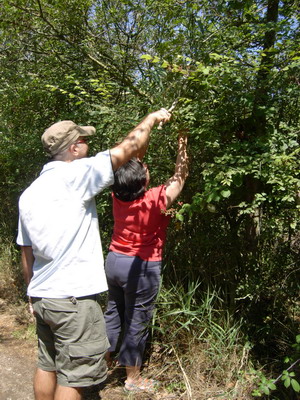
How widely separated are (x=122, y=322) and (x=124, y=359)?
14.4 inches

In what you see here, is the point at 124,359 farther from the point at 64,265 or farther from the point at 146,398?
the point at 64,265

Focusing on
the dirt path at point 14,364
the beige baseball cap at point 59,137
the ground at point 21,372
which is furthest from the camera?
the dirt path at point 14,364

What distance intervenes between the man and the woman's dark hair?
58cm

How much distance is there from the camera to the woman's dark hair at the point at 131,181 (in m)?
3.01

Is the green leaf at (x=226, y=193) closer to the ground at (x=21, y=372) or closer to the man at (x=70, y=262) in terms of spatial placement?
the man at (x=70, y=262)

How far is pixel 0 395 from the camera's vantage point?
3.39m

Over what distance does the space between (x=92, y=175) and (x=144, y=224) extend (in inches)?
33.9

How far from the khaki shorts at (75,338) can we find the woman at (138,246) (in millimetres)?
699

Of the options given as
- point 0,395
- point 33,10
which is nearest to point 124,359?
point 0,395

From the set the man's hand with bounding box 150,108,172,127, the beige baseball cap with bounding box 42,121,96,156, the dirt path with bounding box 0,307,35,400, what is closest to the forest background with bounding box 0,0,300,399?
the man's hand with bounding box 150,108,172,127

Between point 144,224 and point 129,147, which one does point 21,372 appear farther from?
point 129,147

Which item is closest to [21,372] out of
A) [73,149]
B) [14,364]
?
[14,364]

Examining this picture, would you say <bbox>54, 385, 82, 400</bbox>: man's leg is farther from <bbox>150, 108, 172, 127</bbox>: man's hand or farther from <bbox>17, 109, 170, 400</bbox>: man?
<bbox>150, 108, 172, 127</bbox>: man's hand

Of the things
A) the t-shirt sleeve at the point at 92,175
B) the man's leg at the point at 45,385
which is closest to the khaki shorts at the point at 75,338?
the man's leg at the point at 45,385
